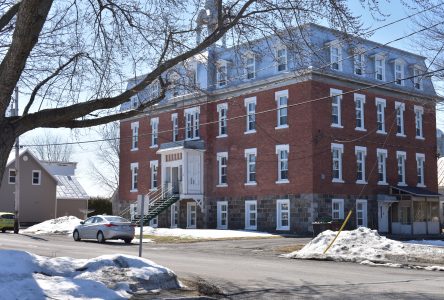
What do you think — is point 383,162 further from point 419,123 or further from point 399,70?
point 399,70

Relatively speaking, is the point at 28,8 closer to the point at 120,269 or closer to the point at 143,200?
the point at 120,269

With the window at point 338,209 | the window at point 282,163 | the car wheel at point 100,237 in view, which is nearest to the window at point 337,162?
the window at point 338,209

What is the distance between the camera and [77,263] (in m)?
11.2

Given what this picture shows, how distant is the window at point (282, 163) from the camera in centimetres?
3734

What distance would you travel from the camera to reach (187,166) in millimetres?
42250

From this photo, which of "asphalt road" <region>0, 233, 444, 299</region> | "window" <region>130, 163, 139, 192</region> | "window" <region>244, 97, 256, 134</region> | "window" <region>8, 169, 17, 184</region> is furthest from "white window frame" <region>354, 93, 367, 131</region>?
"window" <region>8, 169, 17, 184</region>

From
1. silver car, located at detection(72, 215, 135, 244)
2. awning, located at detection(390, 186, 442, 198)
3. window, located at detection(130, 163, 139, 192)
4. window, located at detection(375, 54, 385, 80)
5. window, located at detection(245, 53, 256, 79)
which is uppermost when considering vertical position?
window, located at detection(375, 54, 385, 80)

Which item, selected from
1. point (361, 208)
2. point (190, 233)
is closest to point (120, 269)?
point (190, 233)

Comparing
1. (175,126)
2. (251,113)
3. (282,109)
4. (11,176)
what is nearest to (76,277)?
(282,109)

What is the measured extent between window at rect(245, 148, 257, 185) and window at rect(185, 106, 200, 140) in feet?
→ 17.5

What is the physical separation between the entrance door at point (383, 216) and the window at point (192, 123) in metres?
14.0

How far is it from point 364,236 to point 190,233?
1510 centimetres

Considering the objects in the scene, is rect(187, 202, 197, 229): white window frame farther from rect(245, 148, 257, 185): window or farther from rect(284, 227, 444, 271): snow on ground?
rect(284, 227, 444, 271): snow on ground

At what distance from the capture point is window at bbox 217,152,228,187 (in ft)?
137
